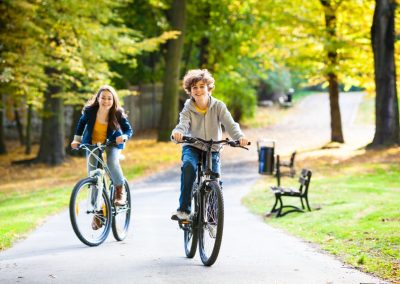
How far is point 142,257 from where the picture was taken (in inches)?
344

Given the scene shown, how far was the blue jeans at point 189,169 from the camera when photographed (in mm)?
8438

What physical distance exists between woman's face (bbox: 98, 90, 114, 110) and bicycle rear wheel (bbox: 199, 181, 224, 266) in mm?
2244

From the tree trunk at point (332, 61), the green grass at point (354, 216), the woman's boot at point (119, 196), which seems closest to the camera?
the green grass at point (354, 216)

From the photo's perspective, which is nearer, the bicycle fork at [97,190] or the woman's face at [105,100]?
the bicycle fork at [97,190]

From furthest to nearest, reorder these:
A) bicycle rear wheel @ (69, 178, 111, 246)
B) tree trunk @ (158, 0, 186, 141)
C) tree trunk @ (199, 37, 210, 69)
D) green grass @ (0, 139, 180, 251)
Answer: tree trunk @ (199, 37, 210, 69) < tree trunk @ (158, 0, 186, 141) < green grass @ (0, 139, 180, 251) < bicycle rear wheel @ (69, 178, 111, 246)

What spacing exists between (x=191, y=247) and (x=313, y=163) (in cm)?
1605

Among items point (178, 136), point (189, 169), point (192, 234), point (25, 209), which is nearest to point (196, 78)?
point (178, 136)

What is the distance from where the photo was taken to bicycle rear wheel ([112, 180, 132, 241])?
10.2 meters

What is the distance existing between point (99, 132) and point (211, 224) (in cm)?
257

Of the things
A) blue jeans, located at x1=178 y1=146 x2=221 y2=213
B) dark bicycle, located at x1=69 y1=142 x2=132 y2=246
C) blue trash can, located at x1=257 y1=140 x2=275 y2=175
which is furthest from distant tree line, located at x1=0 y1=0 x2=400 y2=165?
blue jeans, located at x1=178 y1=146 x2=221 y2=213

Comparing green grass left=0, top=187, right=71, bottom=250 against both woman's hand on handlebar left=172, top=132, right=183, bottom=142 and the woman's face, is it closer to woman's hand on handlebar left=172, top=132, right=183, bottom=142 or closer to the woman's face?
the woman's face

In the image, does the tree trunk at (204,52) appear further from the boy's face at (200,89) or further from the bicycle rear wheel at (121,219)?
the boy's face at (200,89)

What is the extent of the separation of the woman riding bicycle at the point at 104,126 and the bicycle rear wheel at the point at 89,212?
94 mm

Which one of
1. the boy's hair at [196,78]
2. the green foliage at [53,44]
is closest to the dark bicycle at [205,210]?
the boy's hair at [196,78]
